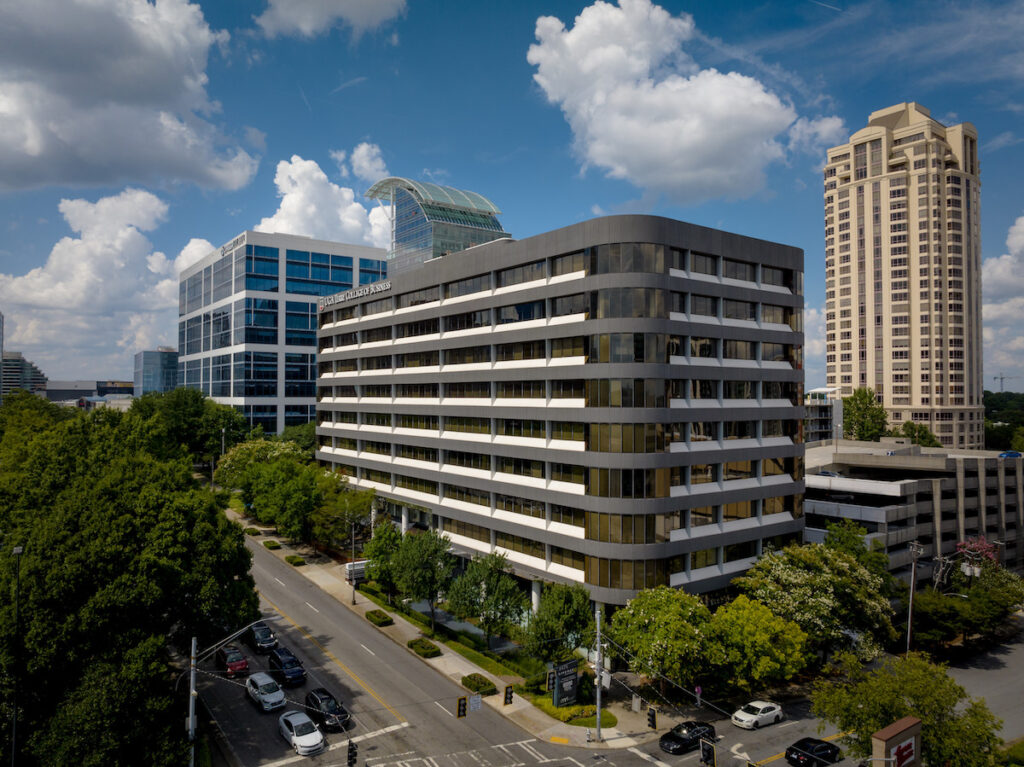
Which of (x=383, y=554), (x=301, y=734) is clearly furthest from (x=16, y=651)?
(x=383, y=554)

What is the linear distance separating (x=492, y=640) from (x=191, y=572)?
25.6 meters

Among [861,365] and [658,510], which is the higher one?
[861,365]

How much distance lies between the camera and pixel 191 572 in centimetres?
3369

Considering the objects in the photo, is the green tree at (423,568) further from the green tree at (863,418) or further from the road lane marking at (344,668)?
the green tree at (863,418)

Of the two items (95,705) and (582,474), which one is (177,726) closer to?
(95,705)

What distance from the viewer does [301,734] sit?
A: 1312 inches

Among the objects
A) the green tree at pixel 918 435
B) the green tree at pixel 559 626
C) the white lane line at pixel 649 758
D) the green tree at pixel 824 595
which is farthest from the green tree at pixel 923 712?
the green tree at pixel 918 435

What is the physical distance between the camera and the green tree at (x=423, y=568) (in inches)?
1922

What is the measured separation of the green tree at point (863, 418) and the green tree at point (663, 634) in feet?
318

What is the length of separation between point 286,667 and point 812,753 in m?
32.7

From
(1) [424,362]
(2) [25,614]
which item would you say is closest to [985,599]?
(1) [424,362]

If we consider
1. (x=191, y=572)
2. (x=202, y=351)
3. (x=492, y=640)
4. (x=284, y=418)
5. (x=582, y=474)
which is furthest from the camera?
(x=202, y=351)

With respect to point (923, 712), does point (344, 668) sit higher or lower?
lower

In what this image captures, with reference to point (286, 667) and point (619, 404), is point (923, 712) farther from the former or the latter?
point (286, 667)
